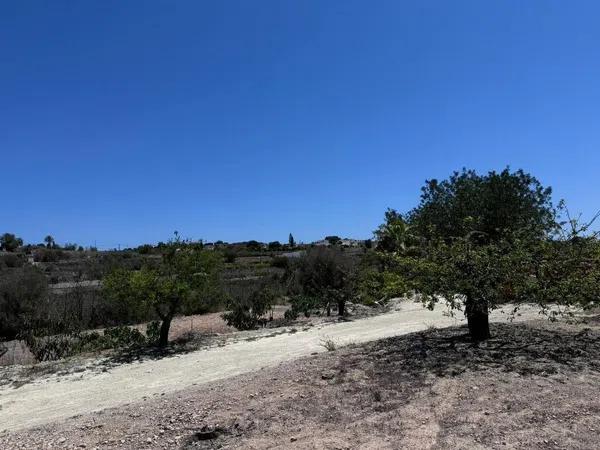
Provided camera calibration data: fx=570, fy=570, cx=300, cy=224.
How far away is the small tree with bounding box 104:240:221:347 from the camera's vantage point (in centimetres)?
1461

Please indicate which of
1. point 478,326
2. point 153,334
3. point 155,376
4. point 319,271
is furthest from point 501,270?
point 319,271

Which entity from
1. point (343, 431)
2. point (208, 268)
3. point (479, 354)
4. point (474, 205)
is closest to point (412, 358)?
point (479, 354)

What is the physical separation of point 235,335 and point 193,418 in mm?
9594

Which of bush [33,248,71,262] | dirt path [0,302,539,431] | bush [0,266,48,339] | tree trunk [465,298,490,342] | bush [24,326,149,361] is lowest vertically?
dirt path [0,302,539,431]

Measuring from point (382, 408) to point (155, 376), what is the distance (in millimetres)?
5970

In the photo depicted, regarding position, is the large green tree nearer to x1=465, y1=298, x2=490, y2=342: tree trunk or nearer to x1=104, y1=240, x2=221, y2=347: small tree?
x1=465, y1=298, x2=490, y2=342: tree trunk

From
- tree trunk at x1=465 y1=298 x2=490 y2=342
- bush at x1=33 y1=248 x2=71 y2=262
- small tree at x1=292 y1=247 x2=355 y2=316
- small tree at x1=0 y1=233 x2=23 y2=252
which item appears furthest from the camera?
small tree at x1=0 y1=233 x2=23 y2=252

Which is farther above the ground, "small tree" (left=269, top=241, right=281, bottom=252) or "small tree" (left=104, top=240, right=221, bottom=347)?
"small tree" (left=269, top=241, right=281, bottom=252)

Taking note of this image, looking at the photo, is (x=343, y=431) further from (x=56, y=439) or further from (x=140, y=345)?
(x=140, y=345)

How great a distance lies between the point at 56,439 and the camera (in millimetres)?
6699

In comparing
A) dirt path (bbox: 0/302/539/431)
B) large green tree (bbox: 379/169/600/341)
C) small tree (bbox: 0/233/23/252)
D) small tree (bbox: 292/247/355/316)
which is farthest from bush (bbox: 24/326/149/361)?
small tree (bbox: 0/233/23/252)

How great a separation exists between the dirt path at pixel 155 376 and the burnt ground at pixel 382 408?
1177mm

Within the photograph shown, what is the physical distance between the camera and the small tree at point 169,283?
1461cm

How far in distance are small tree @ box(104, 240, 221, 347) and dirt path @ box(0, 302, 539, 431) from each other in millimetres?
1801
